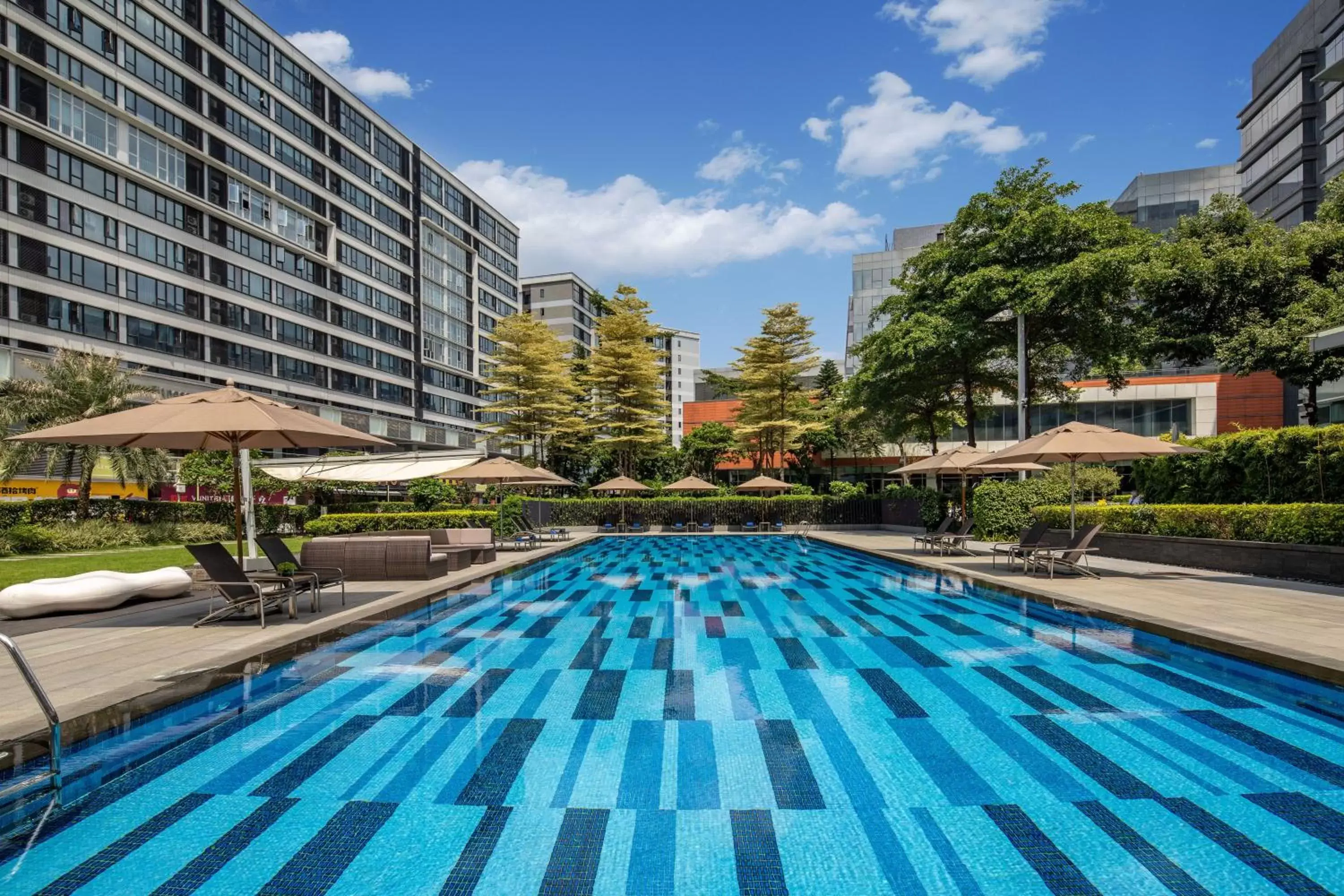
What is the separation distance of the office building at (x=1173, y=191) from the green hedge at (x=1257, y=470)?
67.8 metres

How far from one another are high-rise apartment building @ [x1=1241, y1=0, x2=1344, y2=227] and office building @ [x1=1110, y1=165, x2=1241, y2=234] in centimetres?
1486

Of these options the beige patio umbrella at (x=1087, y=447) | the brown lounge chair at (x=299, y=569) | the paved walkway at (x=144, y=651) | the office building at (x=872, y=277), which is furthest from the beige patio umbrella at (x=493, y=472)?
the office building at (x=872, y=277)

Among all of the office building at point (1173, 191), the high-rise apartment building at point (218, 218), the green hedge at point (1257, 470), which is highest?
the office building at point (1173, 191)

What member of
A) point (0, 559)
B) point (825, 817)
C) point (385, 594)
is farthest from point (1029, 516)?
point (0, 559)

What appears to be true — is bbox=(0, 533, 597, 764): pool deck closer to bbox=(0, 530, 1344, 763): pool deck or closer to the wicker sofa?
bbox=(0, 530, 1344, 763): pool deck

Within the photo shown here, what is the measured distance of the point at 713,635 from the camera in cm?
846

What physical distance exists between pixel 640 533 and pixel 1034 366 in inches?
762

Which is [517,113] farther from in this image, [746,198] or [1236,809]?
[1236,809]

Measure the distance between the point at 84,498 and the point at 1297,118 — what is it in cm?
7419

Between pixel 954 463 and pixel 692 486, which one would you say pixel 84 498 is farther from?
pixel 954 463

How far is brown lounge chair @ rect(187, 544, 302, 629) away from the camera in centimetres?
782

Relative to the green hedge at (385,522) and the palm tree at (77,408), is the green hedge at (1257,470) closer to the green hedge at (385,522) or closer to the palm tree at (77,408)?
the green hedge at (385,522)

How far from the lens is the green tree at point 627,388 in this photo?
120ft

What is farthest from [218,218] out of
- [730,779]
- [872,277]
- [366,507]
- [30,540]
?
[872,277]
